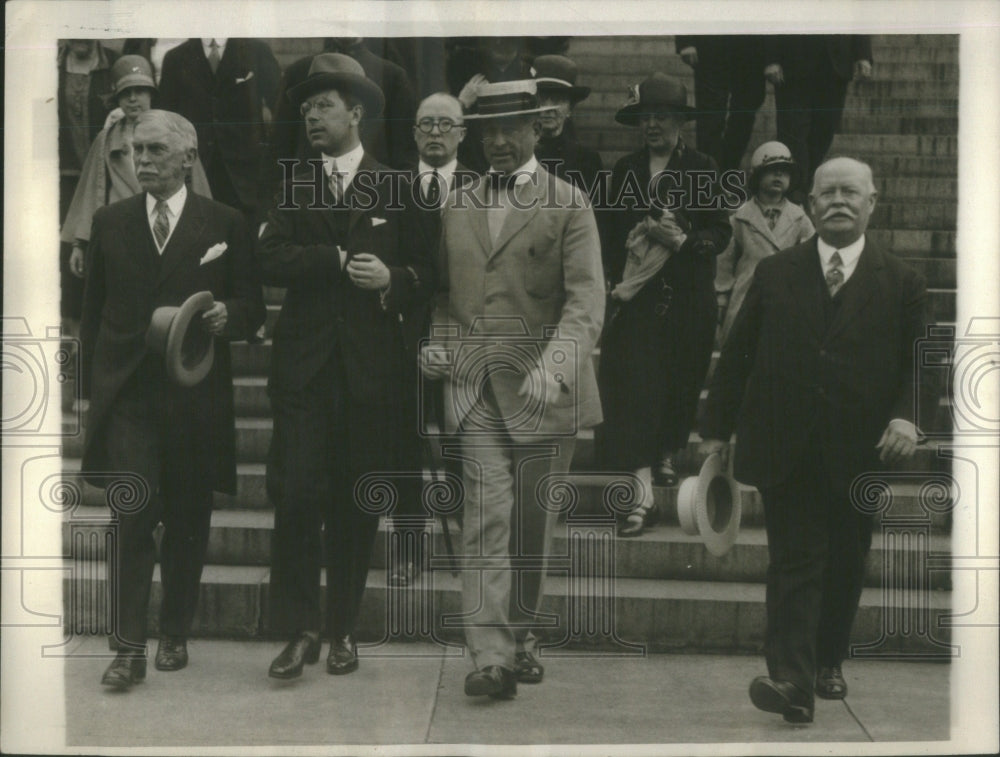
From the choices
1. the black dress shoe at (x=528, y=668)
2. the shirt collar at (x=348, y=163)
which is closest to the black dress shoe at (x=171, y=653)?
the black dress shoe at (x=528, y=668)

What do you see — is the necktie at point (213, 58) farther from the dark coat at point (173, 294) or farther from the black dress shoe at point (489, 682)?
the black dress shoe at point (489, 682)

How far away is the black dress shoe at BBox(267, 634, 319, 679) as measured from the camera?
5.72m

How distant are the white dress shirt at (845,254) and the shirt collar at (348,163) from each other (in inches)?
81.3

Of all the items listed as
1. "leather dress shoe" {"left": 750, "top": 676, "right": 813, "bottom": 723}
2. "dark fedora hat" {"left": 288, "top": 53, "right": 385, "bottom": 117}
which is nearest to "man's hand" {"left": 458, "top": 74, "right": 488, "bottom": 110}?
"dark fedora hat" {"left": 288, "top": 53, "right": 385, "bottom": 117}

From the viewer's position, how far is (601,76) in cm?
573

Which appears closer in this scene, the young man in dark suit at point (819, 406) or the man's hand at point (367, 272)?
the young man in dark suit at point (819, 406)

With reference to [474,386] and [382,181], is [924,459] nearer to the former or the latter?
[474,386]

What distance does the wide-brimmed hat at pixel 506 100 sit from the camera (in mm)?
5641

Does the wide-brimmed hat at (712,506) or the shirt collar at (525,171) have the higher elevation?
the shirt collar at (525,171)

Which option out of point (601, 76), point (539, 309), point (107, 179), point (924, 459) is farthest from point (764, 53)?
point (107, 179)

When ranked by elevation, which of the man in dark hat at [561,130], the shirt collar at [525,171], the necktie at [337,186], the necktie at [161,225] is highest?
the man in dark hat at [561,130]

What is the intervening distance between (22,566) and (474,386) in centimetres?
224

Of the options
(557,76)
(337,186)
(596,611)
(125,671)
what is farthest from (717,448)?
(125,671)

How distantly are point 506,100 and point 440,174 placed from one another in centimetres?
44
